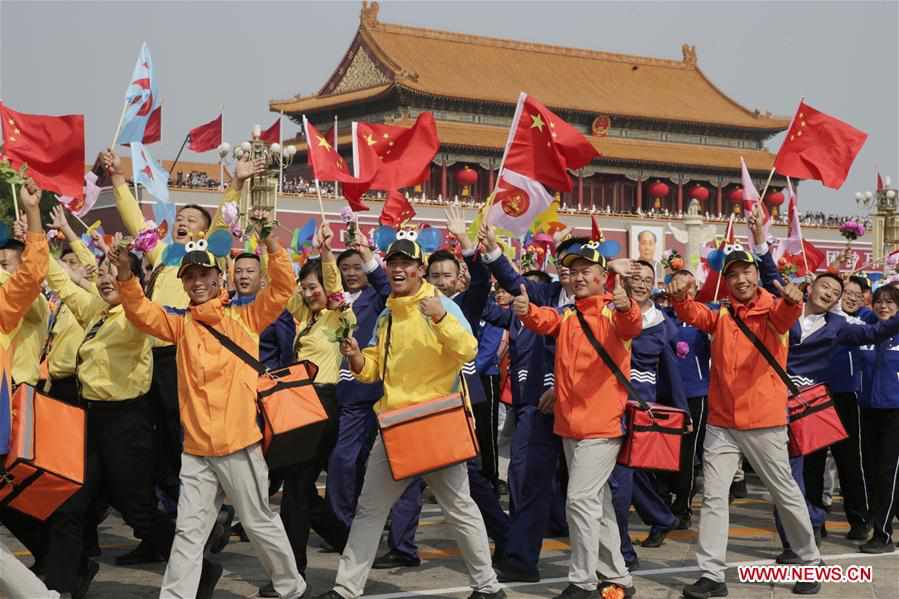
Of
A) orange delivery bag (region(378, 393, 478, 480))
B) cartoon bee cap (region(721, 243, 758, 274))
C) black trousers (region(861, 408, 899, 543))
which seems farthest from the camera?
black trousers (region(861, 408, 899, 543))

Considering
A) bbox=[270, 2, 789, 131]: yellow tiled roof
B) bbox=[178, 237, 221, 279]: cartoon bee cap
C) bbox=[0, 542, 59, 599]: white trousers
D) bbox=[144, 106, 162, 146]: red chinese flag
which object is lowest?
bbox=[0, 542, 59, 599]: white trousers

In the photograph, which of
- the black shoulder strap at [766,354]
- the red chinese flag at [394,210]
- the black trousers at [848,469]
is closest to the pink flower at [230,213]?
the red chinese flag at [394,210]

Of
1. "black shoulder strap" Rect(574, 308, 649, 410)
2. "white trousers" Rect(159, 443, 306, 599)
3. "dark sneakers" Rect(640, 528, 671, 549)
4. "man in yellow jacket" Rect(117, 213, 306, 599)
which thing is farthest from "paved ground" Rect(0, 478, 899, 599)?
"black shoulder strap" Rect(574, 308, 649, 410)

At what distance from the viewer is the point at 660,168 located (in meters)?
50.2

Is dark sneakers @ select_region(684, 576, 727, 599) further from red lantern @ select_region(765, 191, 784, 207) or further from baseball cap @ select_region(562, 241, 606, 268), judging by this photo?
red lantern @ select_region(765, 191, 784, 207)

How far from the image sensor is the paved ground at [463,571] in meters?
6.83

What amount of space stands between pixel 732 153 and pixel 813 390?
47.7m

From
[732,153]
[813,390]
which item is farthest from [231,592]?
[732,153]

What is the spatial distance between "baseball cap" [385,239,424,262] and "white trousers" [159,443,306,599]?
3.58 ft

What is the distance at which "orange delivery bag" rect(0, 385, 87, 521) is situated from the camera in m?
5.92

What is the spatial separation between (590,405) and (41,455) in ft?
8.42

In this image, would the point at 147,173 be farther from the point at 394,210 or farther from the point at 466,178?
the point at 466,178

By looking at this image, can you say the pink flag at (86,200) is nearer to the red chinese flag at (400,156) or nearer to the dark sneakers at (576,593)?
the red chinese flag at (400,156)

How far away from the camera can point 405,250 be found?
251 inches
